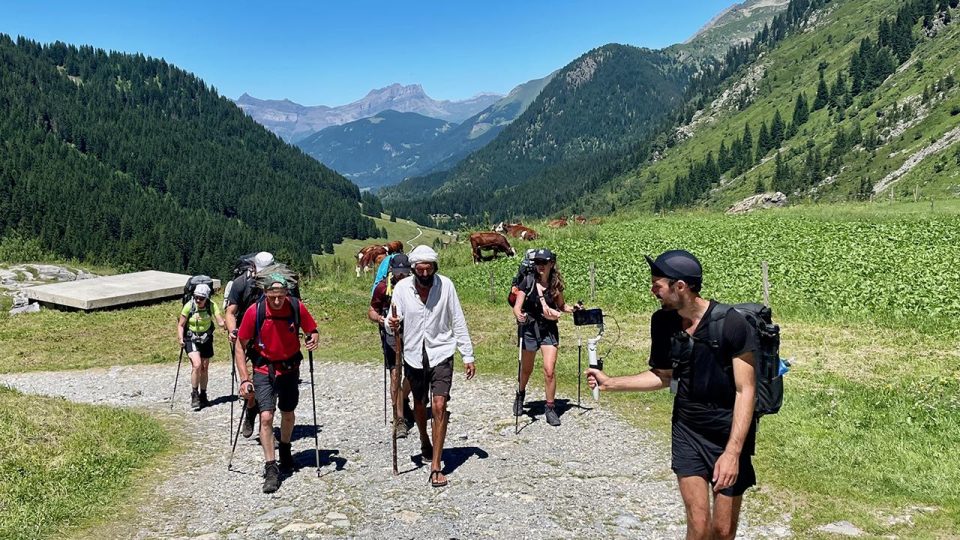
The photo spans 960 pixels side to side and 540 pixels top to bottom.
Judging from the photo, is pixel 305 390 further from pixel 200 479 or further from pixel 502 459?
pixel 502 459

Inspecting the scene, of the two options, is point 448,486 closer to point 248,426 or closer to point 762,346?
point 248,426

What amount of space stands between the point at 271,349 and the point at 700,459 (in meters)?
5.77

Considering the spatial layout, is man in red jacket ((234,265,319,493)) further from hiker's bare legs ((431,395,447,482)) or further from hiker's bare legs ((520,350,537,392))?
hiker's bare legs ((520,350,537,392))

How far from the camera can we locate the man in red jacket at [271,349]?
8.67 metres

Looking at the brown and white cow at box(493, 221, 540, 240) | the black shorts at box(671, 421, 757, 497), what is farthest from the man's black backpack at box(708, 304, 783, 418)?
Result: the brown and white cow at box(493, 221, 540, 240)

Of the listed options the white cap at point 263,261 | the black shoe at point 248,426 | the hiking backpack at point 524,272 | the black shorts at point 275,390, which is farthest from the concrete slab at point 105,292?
the hiking backpack at point 524,272

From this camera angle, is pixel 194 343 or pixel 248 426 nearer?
pixel 248 426

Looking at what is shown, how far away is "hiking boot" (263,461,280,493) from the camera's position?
29.2 ft

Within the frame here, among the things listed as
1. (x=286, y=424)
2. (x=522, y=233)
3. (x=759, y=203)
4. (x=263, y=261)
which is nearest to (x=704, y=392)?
(x=286, y=424)

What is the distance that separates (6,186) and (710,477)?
16757 cm

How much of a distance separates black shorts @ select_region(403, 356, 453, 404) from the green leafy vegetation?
415 centimetres

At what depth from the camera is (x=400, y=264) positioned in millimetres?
10328

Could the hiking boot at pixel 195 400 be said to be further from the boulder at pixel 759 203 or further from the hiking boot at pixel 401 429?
the boulder at pixel 759 203

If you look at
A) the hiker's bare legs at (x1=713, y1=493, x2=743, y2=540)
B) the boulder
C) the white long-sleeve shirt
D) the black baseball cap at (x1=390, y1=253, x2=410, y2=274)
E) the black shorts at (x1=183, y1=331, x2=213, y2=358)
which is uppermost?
the boulder
